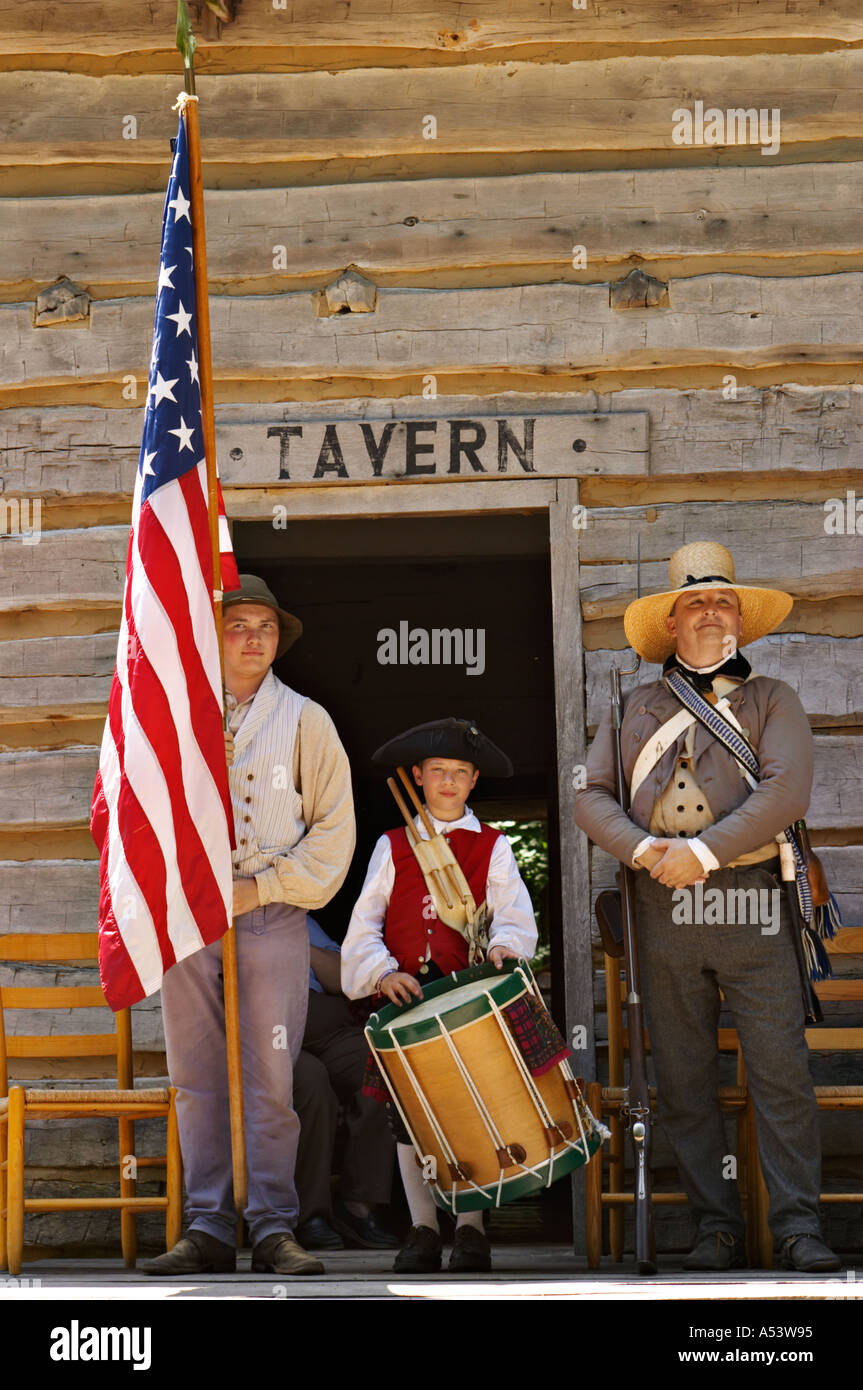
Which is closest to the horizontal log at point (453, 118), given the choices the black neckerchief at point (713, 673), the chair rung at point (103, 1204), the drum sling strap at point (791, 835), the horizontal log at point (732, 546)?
the horizontal log at point (732, 546)

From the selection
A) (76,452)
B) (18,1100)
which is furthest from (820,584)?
(18,1100)

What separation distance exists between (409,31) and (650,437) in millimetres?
1667

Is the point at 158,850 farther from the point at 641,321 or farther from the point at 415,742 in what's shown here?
the point at 641,321

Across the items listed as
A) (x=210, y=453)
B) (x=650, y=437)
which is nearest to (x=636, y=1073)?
(x=210, y=453)

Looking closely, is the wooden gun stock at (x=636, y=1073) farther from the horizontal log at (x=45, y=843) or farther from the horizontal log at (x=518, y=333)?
the horizontal log at (x=45, y=843)

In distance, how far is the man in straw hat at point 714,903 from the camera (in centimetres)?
418

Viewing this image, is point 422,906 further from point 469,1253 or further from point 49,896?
point 49,896

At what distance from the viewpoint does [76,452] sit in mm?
5457

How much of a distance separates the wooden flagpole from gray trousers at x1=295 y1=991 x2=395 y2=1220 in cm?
84

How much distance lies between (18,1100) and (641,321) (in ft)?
10.5

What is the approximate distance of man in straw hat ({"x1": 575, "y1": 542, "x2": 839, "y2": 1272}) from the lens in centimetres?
418

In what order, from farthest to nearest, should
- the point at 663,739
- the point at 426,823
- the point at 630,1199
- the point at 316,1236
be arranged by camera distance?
the point at 316,1236
the point at 426,823
the point at 630,1199
the point at 663,739

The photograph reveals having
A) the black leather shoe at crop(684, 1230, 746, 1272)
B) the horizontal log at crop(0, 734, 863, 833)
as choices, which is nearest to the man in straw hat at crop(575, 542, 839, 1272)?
the black leather shoe at crop(684, 1230, 746, 1272)

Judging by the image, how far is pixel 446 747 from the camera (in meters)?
4.71
